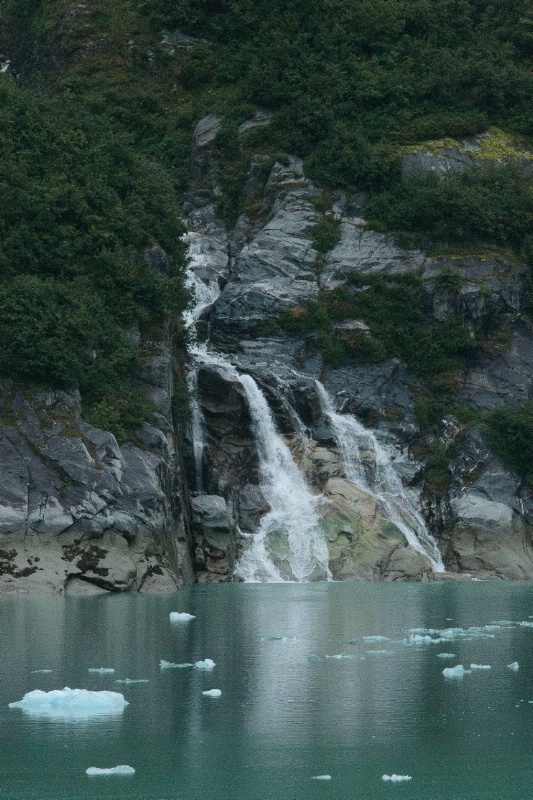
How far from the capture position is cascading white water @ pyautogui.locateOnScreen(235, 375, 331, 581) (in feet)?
161

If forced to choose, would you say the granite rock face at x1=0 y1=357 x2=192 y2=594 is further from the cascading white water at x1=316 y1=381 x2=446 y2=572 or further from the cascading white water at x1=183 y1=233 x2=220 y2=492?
the cascading white water at x1=316 y1=381 x2=446 y2=572

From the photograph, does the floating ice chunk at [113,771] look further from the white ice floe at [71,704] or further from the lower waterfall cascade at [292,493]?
the lower waterfall cascade at [292,493]

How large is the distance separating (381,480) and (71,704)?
116 feet

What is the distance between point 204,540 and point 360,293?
1800cm

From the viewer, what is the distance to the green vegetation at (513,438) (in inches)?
2194

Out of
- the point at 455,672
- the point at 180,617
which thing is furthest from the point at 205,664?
the point at 180,617

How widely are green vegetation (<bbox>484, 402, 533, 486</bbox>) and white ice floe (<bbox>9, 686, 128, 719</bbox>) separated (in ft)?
123

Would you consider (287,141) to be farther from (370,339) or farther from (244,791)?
(244,791)

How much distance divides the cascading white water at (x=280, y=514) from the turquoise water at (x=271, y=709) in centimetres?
1421

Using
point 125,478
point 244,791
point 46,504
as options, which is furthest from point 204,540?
point 244,791

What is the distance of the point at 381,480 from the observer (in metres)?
54.9

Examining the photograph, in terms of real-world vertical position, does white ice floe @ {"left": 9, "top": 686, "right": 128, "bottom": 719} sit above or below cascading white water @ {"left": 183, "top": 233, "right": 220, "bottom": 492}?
below

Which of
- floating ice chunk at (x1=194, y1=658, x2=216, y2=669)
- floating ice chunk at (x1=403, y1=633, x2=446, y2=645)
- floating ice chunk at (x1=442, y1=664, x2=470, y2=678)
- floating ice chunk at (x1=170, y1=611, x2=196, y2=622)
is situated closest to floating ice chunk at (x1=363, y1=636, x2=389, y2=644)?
floating ice chunk at (x1=403, y1=633, x2=446, y2=645)

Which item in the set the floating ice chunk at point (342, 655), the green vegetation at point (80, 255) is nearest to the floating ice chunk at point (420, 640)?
the floating ice chunk at point (342, 655)
